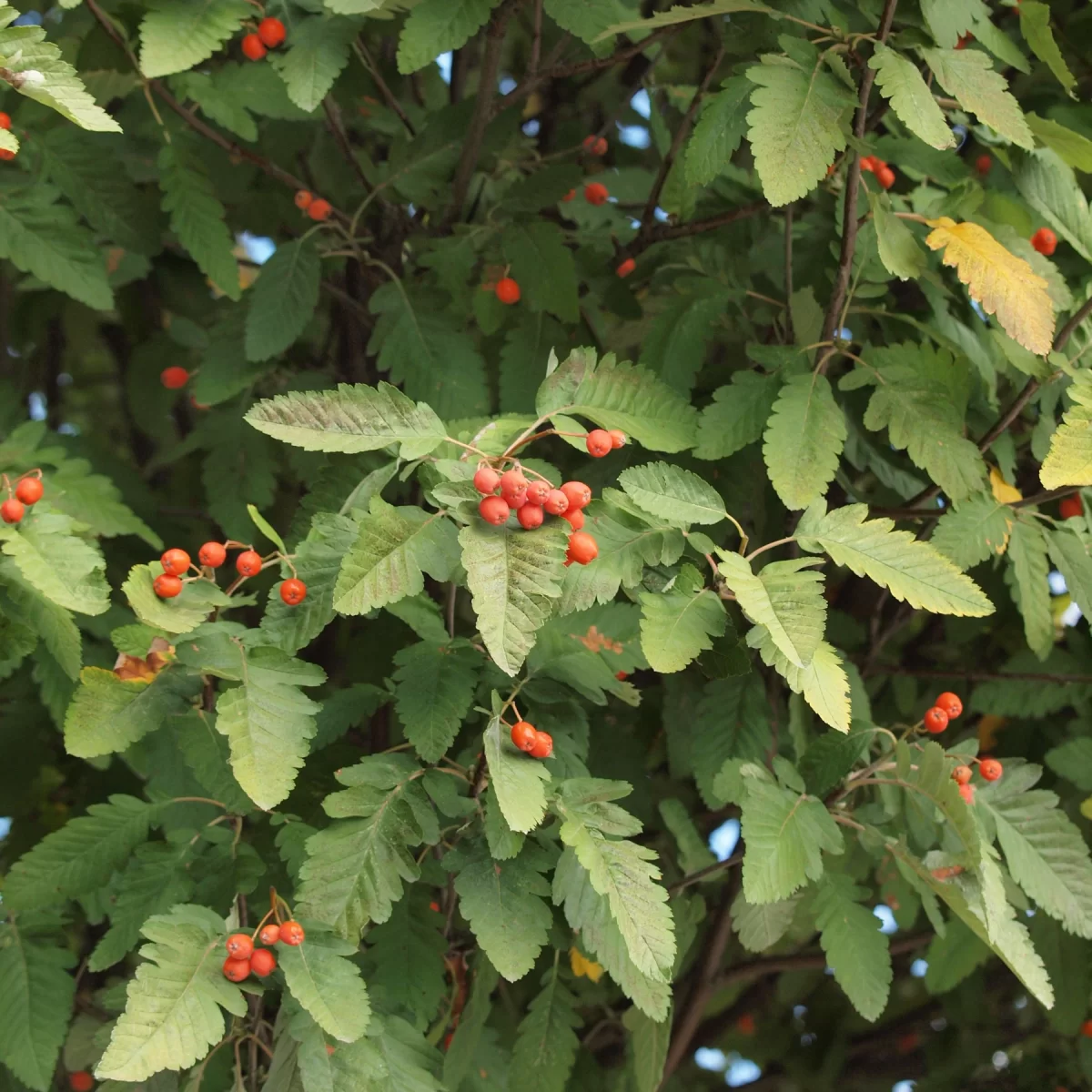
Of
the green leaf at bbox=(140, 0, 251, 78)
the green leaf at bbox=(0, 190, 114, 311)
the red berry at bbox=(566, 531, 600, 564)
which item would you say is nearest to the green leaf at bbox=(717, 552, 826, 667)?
the red berry at bbox=(566, 531, 600, 564)

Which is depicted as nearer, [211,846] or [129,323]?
[211,846]

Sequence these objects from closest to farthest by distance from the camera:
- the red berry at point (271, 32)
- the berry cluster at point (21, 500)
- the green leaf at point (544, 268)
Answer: the berry cluster at point (21, 500) → the red berry at point (271, 32) → the green leaf at point (544, 268)

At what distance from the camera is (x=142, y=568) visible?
91 centimetres

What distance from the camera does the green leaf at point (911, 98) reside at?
982 millimetres

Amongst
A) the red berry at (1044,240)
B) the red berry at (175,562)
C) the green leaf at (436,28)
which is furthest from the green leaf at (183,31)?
the red berry at (1044,240)

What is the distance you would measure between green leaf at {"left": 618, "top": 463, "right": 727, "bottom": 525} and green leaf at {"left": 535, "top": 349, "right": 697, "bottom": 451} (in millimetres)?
30

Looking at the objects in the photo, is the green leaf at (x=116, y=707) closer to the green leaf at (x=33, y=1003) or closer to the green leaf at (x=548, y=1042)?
the green leaf at (x=33, y=1003)

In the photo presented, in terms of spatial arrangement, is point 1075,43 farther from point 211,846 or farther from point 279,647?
point 211,846

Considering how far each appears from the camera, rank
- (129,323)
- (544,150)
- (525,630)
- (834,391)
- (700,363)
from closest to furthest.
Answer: (525,630)
(700,363)
(834,391)
(544,150)
(129,323)

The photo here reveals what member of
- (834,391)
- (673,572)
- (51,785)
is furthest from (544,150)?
(51,785)

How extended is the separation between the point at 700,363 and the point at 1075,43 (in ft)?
2.56

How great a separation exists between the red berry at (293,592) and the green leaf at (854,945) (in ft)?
1.92

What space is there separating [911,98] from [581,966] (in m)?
0.93

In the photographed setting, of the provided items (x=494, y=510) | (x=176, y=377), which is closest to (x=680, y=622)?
(x=494, y=510)
